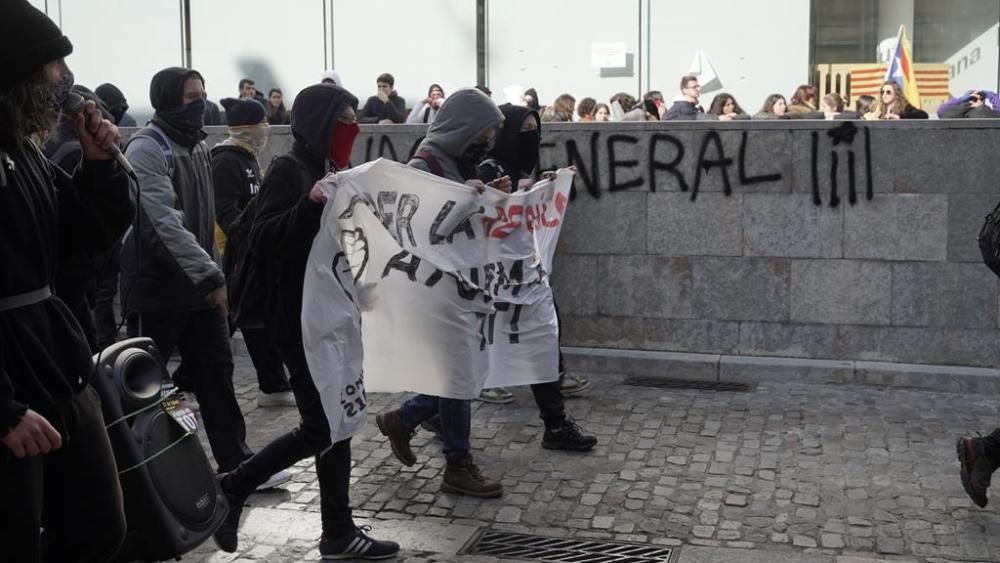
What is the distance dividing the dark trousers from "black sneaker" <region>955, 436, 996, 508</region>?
3517 millimetres

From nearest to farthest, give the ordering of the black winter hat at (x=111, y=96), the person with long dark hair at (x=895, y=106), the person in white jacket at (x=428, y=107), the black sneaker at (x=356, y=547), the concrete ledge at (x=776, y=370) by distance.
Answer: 1. the black sneaker at (x=356, y=547)
2. the concrete ledge at (x=776, y=370)
3. the black winter hat at (x=111, y=96)
4. the person with long dark hair at (x=895, y=106)
5. the person in white jacket at (x=428, y=107)

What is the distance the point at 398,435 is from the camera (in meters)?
5.82

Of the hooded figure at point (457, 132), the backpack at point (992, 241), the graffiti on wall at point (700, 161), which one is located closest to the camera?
the backpack at point (992, 241)

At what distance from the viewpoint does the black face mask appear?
6.75m

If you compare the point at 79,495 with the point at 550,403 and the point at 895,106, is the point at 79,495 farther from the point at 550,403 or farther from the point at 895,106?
the point at 895,106

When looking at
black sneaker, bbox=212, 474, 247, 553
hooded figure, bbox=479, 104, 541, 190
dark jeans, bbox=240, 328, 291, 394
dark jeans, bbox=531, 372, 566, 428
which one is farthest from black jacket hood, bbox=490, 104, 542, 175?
black sneaker, bbox=212, 474, 247, 553

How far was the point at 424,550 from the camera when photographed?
484 cm

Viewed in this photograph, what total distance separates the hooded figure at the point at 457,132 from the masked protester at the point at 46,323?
263cm

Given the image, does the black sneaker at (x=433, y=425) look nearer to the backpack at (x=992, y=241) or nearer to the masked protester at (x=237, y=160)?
the masked protester at (x=237, y=160)

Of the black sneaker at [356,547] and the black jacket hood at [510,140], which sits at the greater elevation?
the black jacket hood at [510,140]

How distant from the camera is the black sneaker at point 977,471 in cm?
507

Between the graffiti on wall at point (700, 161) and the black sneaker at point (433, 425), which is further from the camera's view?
the graffiti on wall at point (700, 161)

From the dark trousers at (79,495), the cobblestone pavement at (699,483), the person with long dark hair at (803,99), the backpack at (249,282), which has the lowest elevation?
the cobblestone pavement at (699,483)

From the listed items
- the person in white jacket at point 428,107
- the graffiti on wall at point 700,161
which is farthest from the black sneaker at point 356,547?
the person in white jacket at point 428,107
